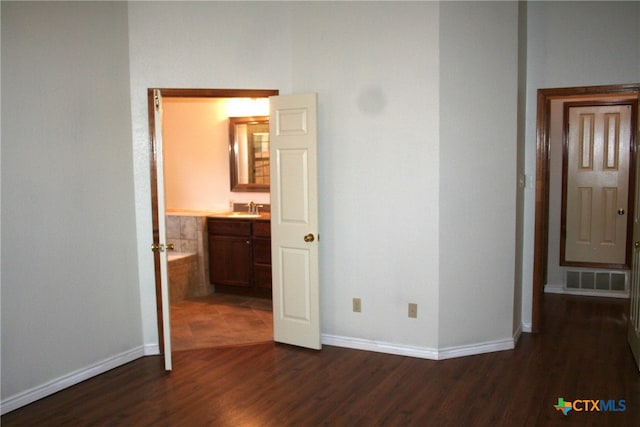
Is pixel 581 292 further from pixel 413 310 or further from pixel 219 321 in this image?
pixel 219 321

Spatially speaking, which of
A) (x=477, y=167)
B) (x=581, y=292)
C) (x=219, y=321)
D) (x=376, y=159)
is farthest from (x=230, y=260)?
(x=581, y=292)

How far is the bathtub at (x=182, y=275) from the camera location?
19.0ft

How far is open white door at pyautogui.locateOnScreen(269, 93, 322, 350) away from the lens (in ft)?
13.5

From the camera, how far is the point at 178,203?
6828 millimetres

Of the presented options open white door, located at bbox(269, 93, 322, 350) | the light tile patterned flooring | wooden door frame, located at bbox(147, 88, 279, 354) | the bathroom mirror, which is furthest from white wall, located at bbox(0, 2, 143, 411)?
the bathroom mirror

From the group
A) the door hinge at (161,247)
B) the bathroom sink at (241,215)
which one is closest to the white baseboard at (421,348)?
the door hinge at (161,247)

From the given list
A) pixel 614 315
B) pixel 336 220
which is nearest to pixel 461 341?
pixel 336 220

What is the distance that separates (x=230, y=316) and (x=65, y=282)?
194 centimetres

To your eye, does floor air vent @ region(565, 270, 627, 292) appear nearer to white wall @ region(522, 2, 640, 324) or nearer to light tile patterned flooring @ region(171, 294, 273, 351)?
white wall @ region(522, 2, 640, 324)

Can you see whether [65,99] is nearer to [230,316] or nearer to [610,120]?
[230,316]

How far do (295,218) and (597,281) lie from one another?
3.66 metres

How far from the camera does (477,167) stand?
13.1 ft

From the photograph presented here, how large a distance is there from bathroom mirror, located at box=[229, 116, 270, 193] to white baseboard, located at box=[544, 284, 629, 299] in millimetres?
3346

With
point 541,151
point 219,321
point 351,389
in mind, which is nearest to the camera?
point 351,389
